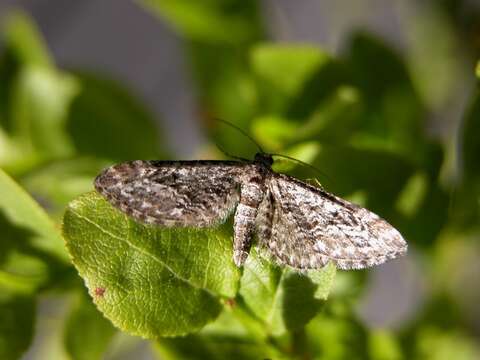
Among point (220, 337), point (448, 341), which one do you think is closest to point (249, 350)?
point (220, 337)

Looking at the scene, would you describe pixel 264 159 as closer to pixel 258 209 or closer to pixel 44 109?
pixel 258 209

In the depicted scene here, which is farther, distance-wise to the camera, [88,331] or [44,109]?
[44,109]

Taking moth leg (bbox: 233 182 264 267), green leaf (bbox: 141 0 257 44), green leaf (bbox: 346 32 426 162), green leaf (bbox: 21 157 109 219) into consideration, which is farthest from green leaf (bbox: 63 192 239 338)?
green leaf (bbox: 141 0 257 44)

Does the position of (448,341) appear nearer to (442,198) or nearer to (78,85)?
(442,198)

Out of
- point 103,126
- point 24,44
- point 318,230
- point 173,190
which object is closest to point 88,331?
point 173,190

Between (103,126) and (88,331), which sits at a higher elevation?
(103,126)

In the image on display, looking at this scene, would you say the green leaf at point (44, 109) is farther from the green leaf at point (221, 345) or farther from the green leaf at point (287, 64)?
the green leaf at point (221, 345)
